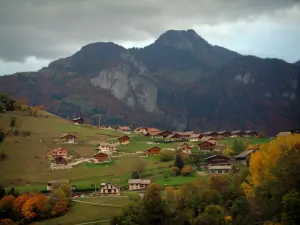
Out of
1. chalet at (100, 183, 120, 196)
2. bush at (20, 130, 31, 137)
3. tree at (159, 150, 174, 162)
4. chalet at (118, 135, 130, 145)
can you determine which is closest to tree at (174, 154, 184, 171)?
tree at (159, 150, 174, 162)

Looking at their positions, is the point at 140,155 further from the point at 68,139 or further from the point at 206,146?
the point at 68,139

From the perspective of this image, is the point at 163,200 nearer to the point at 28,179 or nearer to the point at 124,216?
the point at 124,216

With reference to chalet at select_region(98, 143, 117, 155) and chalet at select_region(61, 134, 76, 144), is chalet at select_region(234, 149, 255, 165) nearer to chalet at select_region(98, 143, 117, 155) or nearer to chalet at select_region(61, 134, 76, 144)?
chalet at select_region(98, 143, 117, 155)

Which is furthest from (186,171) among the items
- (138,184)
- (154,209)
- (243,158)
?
(154,209)

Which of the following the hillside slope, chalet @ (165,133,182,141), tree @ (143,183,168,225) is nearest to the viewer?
tree @ (143,183,168,225)

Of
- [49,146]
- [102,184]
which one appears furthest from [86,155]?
[102,184]
